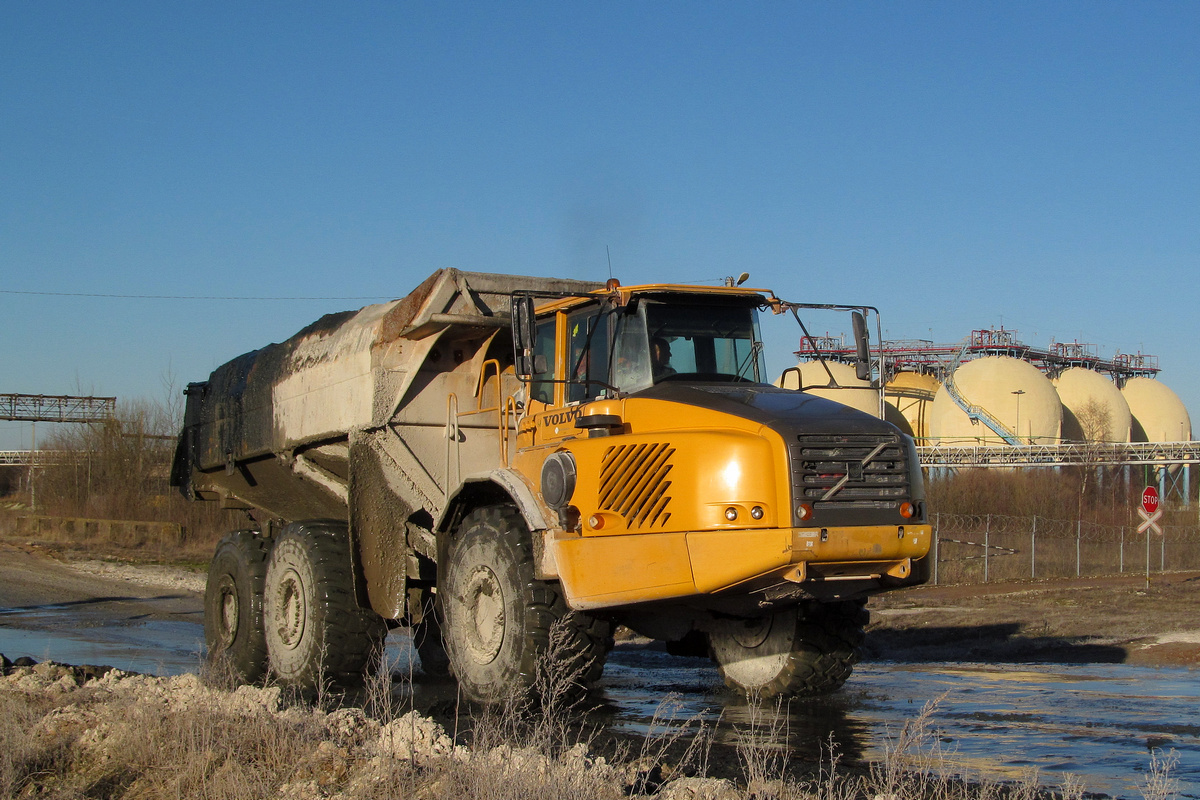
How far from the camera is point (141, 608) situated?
58.5ft

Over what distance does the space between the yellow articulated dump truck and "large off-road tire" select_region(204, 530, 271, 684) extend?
3 centimetres

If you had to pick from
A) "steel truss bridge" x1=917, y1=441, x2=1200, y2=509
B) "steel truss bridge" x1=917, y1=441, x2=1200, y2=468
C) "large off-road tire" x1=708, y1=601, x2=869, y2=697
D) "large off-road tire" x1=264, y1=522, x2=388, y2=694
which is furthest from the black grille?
"steel truss bridge" x1=917, y1=441, x2=1200, y2=509

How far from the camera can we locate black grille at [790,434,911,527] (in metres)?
6.53

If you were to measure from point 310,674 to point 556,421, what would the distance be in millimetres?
3598

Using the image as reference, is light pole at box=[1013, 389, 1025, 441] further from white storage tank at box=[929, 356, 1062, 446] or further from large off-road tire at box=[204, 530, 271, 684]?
large off-road tire at box=[204, 530, 271, 684]

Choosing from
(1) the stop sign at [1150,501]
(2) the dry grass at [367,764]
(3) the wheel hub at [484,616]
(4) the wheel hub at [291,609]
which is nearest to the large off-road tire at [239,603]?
(4) the wheel hub at [291,609]

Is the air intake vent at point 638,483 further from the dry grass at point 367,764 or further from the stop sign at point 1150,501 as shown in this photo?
the stop sign at point 1150,501

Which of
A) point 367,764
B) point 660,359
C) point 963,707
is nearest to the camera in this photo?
point 367,764

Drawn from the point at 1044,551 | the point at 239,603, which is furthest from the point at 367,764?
the point at 1044,551

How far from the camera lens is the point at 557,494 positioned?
7.43m

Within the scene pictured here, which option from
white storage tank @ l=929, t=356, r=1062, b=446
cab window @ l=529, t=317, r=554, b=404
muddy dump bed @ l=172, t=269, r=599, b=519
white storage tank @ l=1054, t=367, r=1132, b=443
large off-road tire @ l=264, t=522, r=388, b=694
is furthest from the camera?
white storage tank @ l=1054, t=367, r=1132, b=443

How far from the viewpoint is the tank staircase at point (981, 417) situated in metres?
52.8

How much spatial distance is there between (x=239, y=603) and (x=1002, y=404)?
159ft

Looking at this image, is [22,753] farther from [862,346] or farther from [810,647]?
[862,346]
